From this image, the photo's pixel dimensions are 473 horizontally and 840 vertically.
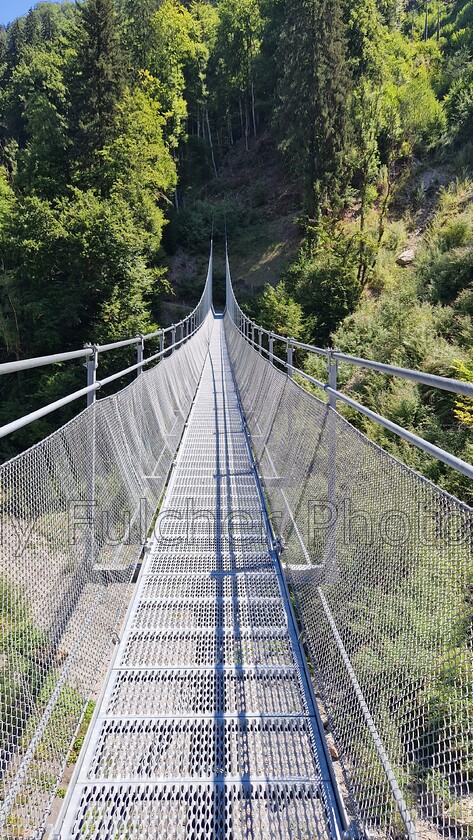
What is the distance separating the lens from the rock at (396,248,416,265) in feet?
46.7

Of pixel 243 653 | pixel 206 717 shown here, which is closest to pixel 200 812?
pixel 206 717

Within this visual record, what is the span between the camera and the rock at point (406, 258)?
1422 centimetres

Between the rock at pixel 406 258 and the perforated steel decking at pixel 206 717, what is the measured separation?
13018 millimetres

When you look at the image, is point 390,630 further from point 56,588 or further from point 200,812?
point 56,588

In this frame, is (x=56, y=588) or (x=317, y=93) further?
(x=317, y=93)

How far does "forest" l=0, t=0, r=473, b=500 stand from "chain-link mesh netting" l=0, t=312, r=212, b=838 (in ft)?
13.6

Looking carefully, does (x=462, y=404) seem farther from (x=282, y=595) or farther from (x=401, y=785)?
(x=401, y=785)

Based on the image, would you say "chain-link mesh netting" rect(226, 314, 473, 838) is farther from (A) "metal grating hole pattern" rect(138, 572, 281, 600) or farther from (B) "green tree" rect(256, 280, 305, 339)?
(B) "green tree" rect(256, 280, 305, 339)

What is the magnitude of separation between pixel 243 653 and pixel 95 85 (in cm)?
2624

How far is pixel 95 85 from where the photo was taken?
22297mm

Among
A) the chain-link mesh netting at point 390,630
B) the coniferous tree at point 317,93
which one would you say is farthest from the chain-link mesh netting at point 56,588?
the coniferous tree at point 317,93

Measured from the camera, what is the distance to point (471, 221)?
12.2 metres

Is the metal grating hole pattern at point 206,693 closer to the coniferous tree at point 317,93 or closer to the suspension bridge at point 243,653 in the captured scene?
the suspension bridge at point 243,653

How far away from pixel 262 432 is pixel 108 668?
2.72 meters
